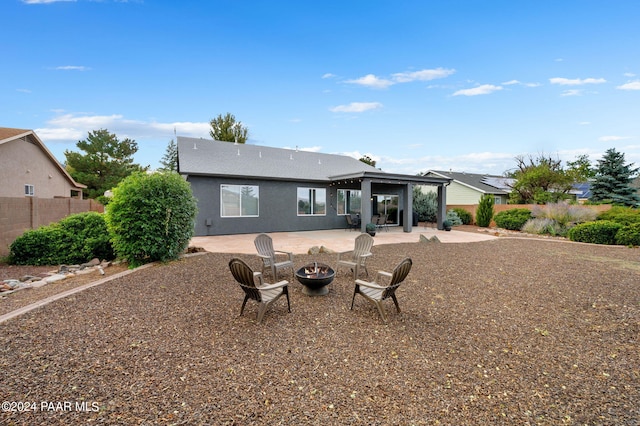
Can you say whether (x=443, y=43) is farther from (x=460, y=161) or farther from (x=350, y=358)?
(x=460, y=161)

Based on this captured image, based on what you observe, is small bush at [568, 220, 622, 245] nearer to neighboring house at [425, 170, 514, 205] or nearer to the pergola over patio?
the pergola over patio

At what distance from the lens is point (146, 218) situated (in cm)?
645

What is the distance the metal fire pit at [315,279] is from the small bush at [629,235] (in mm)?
11900

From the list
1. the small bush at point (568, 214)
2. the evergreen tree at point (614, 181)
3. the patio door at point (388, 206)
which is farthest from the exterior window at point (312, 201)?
the evergreen tree at point (614, 181)

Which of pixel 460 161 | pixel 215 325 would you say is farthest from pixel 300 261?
pixel 460 161

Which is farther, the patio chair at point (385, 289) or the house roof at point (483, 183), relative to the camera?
the house roof at point (483, 183)

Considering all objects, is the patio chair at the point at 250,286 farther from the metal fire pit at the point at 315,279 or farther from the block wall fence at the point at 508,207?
the block wall fence at the point at 508,207

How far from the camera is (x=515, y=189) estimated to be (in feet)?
67.5

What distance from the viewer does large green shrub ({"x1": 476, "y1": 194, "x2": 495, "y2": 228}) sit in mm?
17453

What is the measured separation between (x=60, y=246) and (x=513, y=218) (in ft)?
64.2

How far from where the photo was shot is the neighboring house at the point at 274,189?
12328 mm

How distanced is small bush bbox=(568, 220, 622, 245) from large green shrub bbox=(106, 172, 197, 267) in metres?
14.4

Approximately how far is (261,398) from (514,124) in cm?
1824

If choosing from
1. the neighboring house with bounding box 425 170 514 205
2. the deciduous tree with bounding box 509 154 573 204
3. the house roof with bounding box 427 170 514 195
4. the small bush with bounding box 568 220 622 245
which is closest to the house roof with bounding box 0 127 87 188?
the small bush with bounding box 568 220 622 245
